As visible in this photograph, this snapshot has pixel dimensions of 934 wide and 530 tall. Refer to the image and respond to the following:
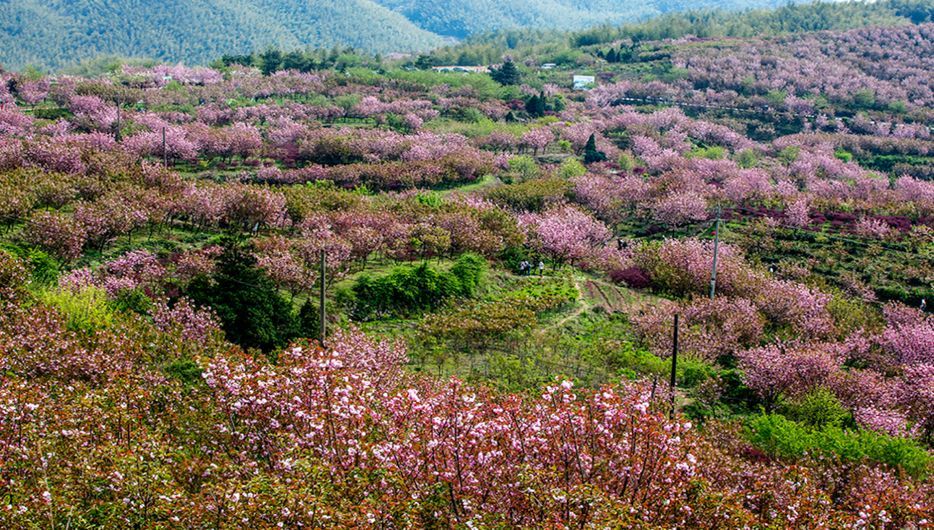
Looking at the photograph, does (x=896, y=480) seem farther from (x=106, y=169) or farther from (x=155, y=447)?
(x=106, y=169)

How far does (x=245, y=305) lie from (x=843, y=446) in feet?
52.1

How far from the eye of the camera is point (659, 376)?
2320 centimetres

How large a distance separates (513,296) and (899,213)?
28.7 meters

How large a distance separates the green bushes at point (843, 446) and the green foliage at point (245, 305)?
1308 centimetres

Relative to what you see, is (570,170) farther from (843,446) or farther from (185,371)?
(185,371)

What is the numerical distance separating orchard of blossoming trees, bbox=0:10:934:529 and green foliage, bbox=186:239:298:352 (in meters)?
0.10

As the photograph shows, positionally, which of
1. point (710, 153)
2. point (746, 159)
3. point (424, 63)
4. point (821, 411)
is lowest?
point (746, 159)

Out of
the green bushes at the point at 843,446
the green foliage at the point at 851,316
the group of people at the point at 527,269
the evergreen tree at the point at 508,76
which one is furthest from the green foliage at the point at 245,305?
the evergreen tree at the point at 508,76

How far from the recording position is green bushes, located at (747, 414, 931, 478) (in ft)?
58.6

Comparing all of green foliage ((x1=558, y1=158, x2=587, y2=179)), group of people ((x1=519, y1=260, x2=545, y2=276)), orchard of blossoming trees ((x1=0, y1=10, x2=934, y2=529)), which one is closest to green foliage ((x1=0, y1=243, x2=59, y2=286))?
orchard of blossoming trees ((x1=0, y1=10, x2=934, y2=529))

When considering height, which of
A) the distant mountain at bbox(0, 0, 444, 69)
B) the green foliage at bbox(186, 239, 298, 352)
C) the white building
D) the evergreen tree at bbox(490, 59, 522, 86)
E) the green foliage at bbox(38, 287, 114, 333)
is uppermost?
the distant mountain at bbox(0, 0, 444, 69)

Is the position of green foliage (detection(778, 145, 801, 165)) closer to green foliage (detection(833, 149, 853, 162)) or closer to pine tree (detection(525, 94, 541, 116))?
green foliage (detection(833, 149, 853, 162))

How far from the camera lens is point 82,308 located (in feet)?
65.9

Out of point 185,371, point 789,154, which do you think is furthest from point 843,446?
point 789,154
